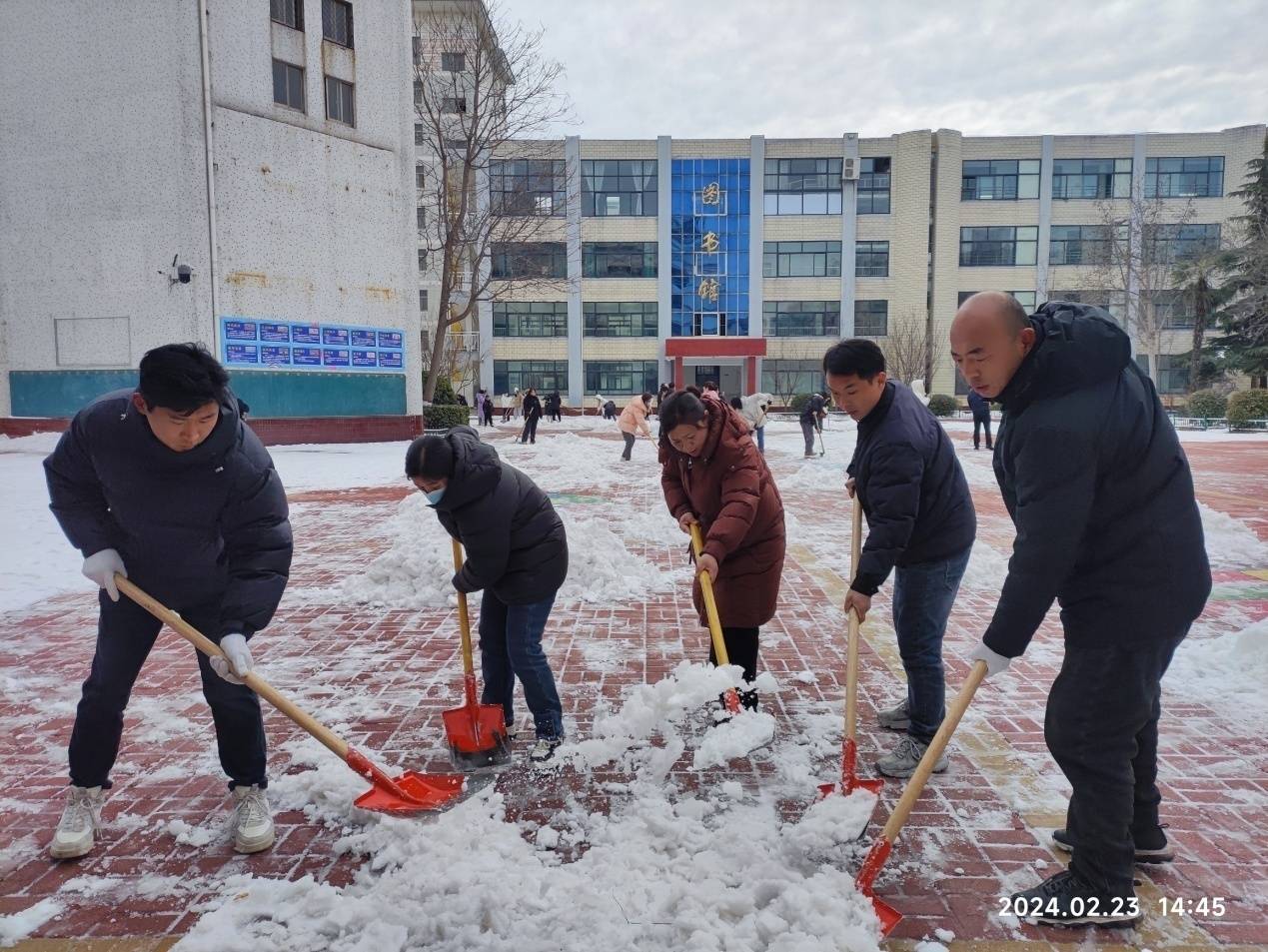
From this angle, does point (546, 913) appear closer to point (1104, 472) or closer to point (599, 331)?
point (1104, 472)

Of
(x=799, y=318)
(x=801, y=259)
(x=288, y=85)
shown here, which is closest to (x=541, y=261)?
(x=801, y=259)

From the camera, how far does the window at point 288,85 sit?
1858 centimetres

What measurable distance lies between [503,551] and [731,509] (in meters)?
1.05

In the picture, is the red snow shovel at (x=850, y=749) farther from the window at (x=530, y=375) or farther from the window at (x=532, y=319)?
the window at (x=532, y=319)

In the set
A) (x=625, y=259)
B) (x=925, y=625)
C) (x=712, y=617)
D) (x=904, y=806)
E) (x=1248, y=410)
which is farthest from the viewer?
(x=625, y=259)

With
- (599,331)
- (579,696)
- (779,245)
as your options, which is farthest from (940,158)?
(579,696)

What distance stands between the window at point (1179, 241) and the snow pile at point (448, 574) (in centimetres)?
3971

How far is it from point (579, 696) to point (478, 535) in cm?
152

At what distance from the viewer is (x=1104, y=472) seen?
7.57ft

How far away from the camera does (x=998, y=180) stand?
1829 inches

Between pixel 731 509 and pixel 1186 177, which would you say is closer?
pixel 731 509

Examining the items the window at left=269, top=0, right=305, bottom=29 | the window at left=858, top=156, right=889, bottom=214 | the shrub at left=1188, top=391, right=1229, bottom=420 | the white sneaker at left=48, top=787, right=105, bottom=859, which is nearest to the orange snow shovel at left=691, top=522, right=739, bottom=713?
the white sneaker at left=48, top=787, right=105, bottom=859

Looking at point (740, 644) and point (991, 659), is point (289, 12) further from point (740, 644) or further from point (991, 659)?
point (991, 659)

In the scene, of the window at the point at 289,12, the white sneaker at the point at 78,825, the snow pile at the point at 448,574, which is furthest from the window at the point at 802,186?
the white sneaker at the point at 78,825
